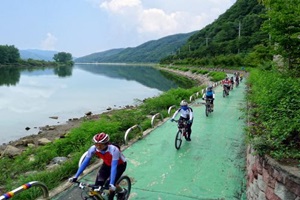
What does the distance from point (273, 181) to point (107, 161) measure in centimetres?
266

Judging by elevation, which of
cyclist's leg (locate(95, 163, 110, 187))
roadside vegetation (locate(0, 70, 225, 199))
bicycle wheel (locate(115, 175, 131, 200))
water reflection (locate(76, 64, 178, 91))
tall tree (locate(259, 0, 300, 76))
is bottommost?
water reflection (locate(76, 64, 178, 91))

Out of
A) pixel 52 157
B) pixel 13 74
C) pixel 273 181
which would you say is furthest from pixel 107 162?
pixel 13 74

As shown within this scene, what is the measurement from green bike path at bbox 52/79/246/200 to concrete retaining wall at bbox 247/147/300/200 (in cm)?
138

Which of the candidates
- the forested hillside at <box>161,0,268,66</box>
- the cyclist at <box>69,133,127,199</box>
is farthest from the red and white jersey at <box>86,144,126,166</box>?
the forested hillside at <box>161,0,268,66</box>

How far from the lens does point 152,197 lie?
6.17m

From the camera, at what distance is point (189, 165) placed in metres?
7.88

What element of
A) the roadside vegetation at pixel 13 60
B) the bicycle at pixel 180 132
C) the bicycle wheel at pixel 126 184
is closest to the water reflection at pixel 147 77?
the roadside vegetation at pixel 13 60

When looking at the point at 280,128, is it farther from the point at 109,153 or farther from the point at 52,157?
the point at 52,157

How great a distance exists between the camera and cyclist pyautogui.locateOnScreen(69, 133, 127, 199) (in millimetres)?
4672

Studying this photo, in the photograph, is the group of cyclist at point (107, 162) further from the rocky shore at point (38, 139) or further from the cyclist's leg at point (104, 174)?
the rocky shore at point (38, 139)

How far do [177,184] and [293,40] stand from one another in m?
7.40

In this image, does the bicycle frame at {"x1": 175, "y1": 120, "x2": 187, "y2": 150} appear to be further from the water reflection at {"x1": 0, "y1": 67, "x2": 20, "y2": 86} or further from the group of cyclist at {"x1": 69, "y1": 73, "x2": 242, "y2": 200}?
the water reflection at {"x1": 0, "y1": 67, "x2": 20, "y2": 86}

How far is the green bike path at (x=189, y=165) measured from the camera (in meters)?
6.38

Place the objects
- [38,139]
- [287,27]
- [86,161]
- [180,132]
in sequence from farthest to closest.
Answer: [38,139] < [287,27] < [180,132] < [86,161]
